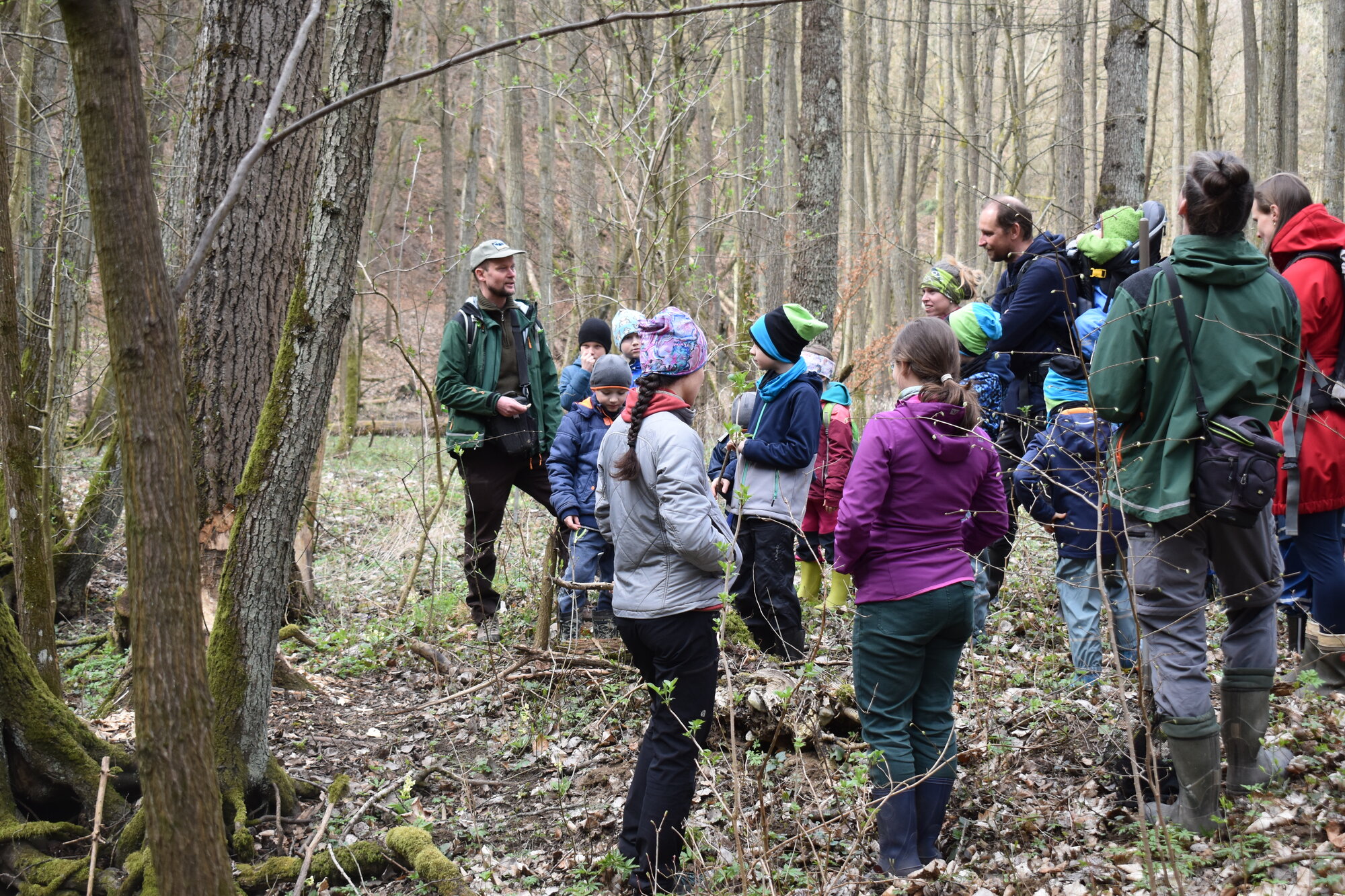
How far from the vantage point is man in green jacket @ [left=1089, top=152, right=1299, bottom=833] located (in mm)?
3086

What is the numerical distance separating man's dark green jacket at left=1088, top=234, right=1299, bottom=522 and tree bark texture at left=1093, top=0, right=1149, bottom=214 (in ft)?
16.1

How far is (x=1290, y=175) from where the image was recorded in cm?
400

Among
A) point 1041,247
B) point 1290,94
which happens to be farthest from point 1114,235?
point 1290,94

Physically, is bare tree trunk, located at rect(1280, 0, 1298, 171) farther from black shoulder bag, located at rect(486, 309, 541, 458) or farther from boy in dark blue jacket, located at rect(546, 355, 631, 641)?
black shoulder bag, located at rect(486, 309, 541, 458)

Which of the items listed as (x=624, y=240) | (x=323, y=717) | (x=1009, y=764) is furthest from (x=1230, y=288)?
(x=624, y=240)

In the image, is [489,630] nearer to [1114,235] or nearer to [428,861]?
[428,861]

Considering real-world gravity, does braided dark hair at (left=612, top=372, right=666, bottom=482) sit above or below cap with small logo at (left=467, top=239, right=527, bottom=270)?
below

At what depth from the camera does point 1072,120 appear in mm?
13250

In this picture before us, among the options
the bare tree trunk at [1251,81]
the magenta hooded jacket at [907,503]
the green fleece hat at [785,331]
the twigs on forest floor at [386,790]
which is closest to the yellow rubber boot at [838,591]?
the green fleece hat at [785,331]

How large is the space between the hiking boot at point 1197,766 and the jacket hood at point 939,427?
3.67 feet

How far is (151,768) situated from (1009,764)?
3.20m

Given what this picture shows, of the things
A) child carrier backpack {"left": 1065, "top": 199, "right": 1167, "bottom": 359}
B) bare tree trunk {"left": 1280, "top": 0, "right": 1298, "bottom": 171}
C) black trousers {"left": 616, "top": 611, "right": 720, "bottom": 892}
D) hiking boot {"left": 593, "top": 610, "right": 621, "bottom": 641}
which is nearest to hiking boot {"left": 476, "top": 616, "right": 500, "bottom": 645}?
hiking boot {"left": 593, "top": 610, "right": 621, "bottom": 641}

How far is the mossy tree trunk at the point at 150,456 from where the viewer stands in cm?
183

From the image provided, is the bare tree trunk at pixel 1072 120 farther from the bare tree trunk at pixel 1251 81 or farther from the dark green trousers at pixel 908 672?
the dark green trousers at pixel 908 672
